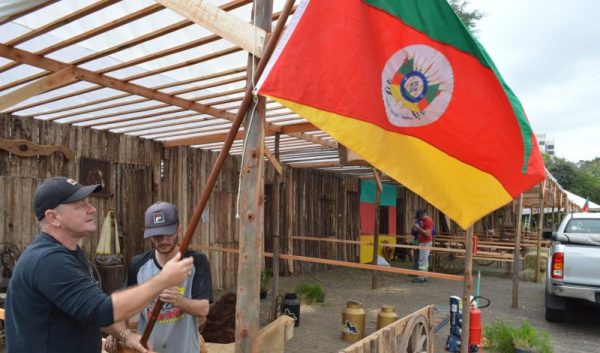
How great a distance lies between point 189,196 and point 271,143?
2.11 meters

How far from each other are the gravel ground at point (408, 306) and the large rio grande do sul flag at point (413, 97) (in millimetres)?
4014

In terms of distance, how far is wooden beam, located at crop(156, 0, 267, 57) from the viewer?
262 centimetres

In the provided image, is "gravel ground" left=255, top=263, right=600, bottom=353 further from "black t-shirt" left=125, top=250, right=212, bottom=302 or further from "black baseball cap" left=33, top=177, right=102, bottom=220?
"black baseball cap" left=33, top=177, right=102, bottom=220

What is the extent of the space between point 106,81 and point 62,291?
3814 millimetres

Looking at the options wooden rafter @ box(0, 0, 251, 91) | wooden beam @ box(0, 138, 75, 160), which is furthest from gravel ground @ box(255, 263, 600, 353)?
wooden beam @ box(0, 138, 75, 160)

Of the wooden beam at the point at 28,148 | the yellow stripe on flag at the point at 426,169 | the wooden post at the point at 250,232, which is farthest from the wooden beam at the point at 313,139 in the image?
the wooden post at the point at 250,232

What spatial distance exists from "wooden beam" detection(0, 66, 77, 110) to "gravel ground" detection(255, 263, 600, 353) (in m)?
4.35

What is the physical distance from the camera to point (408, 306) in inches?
348

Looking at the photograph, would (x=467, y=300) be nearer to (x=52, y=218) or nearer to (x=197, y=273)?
(x=197, y=273)

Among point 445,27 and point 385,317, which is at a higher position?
point 445,27

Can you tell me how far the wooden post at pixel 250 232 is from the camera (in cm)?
235

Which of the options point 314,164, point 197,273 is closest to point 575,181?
point 314,164

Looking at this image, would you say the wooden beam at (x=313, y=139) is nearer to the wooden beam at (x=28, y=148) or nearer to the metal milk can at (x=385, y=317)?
the metal milk can at (x=385, y=317)

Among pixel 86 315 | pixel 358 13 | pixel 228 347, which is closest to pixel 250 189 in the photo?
pixel 86 315
